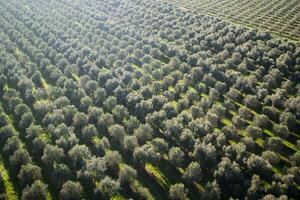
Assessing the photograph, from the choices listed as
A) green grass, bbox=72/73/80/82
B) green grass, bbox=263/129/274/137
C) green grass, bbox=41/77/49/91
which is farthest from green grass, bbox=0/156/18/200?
green grass, bbox=263/129/274/137

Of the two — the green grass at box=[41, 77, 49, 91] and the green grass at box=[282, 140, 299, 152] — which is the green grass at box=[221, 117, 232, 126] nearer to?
the green grass at box=[282, 140, 299, 152]

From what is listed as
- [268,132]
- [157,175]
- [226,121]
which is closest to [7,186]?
[157,175]

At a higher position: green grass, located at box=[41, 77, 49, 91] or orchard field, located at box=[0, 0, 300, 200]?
orchard field, located at box=[0, 0, 300, 200]

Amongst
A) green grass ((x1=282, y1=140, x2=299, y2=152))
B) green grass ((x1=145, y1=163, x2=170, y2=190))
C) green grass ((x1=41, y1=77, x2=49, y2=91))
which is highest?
green grass ((x1=282, y1=140, x2=299, y2=152))

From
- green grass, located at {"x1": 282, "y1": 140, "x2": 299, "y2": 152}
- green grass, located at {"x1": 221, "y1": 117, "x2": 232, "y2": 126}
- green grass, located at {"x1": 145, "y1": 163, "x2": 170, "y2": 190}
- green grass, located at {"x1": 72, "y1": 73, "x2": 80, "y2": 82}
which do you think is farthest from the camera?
green grass, located at {"x1": 72, "y1": 73, "x2": 80, "y2": 82}

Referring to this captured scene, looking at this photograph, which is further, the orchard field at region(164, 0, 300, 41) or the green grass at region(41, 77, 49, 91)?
the orchard field at region(164, 0, 300, 41)

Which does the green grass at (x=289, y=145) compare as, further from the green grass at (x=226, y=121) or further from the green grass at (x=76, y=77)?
the green grass at (x=76, y=77)

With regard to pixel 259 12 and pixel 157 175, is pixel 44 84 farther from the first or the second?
pixel 259 12

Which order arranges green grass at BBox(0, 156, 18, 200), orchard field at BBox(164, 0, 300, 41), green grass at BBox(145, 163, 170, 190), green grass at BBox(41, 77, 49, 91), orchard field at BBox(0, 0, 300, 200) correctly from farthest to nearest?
orchard field at BBox(164, 0, 300, 41)
green grass at BBox(41, 77, 49, 91)
green grass at BBox(145, 163, 170, 190)
orchard field at BBox(0, 0, 300, 200)
green grass at BBox(0, 156, 18, 200)
